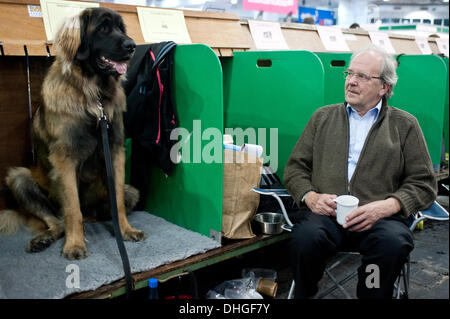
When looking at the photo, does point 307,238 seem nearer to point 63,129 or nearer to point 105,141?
point 105,141

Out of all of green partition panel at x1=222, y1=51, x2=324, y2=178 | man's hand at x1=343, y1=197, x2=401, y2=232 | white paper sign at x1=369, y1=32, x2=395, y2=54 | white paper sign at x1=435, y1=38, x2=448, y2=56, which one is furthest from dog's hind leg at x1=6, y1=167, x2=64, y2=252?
white paper sign at x1=435, y1=38, x2=448, y2=56

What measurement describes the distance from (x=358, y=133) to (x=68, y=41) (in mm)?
1473

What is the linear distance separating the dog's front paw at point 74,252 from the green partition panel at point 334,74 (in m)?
2.26

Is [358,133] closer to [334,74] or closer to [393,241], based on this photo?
[393,241]

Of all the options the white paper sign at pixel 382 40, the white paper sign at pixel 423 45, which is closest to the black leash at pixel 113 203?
the white paper sign at pixel 382 40

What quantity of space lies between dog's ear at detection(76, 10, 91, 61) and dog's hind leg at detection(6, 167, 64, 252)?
752mm

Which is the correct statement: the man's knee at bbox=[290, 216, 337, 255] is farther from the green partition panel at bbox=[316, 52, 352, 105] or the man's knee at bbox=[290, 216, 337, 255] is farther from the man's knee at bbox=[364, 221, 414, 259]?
the green partition panel at bbox=[316, 52, 352, 105]

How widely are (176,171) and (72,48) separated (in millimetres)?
873

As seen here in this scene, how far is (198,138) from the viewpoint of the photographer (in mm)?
2094

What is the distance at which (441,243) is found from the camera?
3111 millimetres

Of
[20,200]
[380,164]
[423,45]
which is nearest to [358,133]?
[380,164]

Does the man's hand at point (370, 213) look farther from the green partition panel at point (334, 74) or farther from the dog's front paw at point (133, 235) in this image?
the green partition panel at point (334, 74)

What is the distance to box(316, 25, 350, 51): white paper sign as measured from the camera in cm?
399

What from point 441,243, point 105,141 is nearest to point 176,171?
point 105,141
